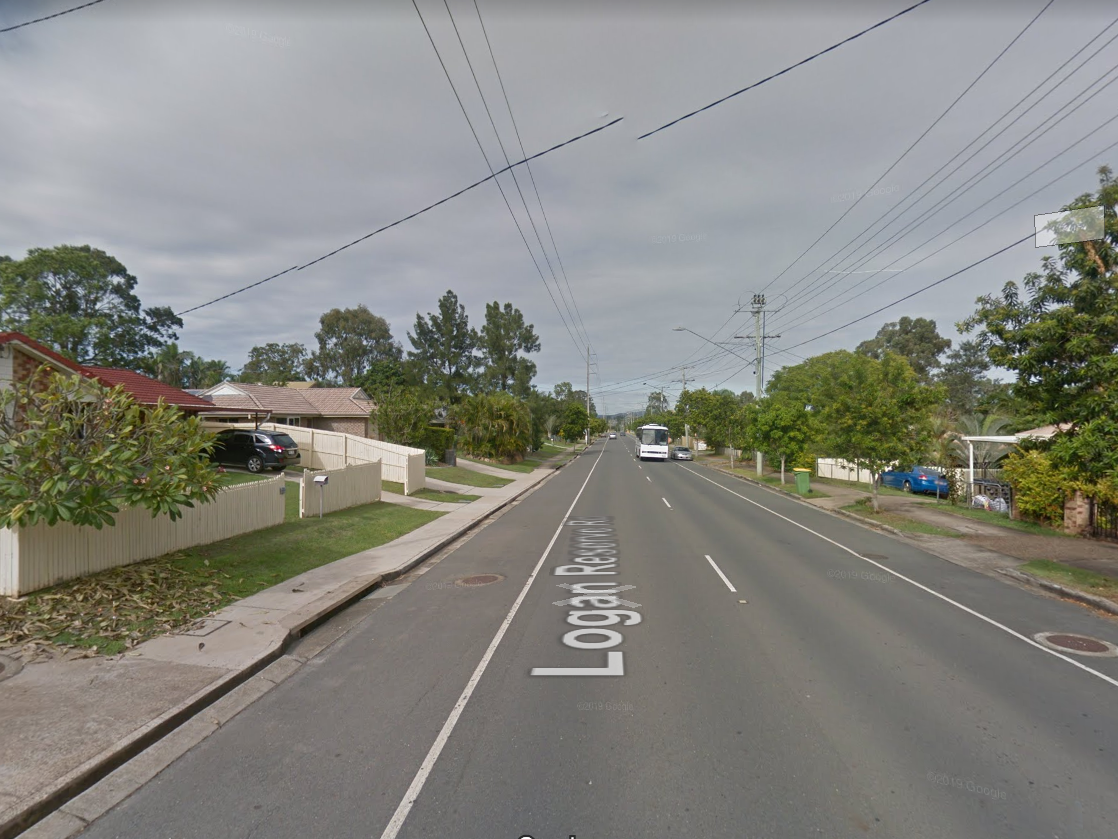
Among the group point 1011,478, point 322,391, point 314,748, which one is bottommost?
point 314,748

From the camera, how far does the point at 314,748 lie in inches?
184

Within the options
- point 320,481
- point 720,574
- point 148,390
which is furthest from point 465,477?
point 720,574

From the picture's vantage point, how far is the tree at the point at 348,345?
269 feet

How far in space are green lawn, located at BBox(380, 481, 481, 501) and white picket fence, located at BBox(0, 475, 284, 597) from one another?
8.86 m

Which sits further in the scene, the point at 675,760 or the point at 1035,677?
the point at 1035,677

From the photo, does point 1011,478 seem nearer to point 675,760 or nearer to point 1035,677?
point 1035,677

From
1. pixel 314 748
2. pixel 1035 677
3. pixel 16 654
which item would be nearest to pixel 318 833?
pixel 314 748

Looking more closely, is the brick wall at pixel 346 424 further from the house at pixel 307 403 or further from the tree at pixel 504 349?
the tree at pixel 504 349

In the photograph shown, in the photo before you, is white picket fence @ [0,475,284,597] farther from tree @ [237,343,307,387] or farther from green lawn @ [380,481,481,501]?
tree @ [237,343,307,387]

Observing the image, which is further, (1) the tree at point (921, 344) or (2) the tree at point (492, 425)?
(1) the tree at point (921, 344)

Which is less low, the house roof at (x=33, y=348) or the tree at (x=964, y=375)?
the tree at (x=964, y=375)

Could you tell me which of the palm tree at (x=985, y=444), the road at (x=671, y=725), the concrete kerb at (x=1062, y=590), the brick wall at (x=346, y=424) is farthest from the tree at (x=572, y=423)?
the road at (x=671, y=725)

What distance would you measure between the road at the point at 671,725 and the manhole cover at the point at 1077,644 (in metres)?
0.23

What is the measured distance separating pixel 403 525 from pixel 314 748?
11198 mm
